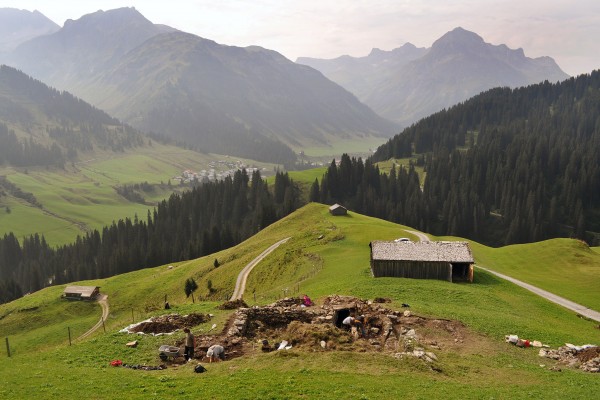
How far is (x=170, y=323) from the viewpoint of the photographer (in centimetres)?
4259

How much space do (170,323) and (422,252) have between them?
40.5 m

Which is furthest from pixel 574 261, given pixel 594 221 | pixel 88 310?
pixel 594 221

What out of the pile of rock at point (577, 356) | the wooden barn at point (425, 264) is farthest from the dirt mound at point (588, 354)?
the wooden barn at point (425, 264)

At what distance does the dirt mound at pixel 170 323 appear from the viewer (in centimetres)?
4134

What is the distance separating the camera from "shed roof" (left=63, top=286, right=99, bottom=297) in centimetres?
10156

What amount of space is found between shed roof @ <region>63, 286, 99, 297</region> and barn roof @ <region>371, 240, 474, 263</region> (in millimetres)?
73384

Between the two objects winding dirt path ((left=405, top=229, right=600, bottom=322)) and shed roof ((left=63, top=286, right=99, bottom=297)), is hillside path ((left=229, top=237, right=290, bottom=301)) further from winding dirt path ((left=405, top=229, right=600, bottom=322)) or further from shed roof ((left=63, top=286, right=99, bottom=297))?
winding dirt path ((left=405, top=229, right=600, bottom=322))

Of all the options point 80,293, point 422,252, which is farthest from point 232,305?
point 80,293

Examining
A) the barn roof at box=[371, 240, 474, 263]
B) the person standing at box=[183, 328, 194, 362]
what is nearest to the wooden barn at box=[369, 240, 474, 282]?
the barn roof at box=[371, 240, 474, 263]

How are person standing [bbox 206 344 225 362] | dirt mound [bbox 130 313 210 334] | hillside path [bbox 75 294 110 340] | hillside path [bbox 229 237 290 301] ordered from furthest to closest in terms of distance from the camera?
Result: hillside path [bbox 75 294 110 340] → hillside path [bbox 229 237 290 301] → dirt mound [bbox 130 313 210 334] → person standing [bbox 206 344 225 362]

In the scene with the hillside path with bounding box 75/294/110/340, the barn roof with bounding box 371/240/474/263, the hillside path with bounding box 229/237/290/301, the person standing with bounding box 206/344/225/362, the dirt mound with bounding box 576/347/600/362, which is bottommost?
the hillside path with bounding box 75/294/110/340

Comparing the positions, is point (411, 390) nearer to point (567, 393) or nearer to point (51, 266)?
point (567, 393)

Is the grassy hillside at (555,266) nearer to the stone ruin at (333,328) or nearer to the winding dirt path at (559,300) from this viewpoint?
the winding dirt path at (559,300)

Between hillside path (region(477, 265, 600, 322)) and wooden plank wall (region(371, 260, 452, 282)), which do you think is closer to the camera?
hillside path (region(477, 265, 600, 322))
